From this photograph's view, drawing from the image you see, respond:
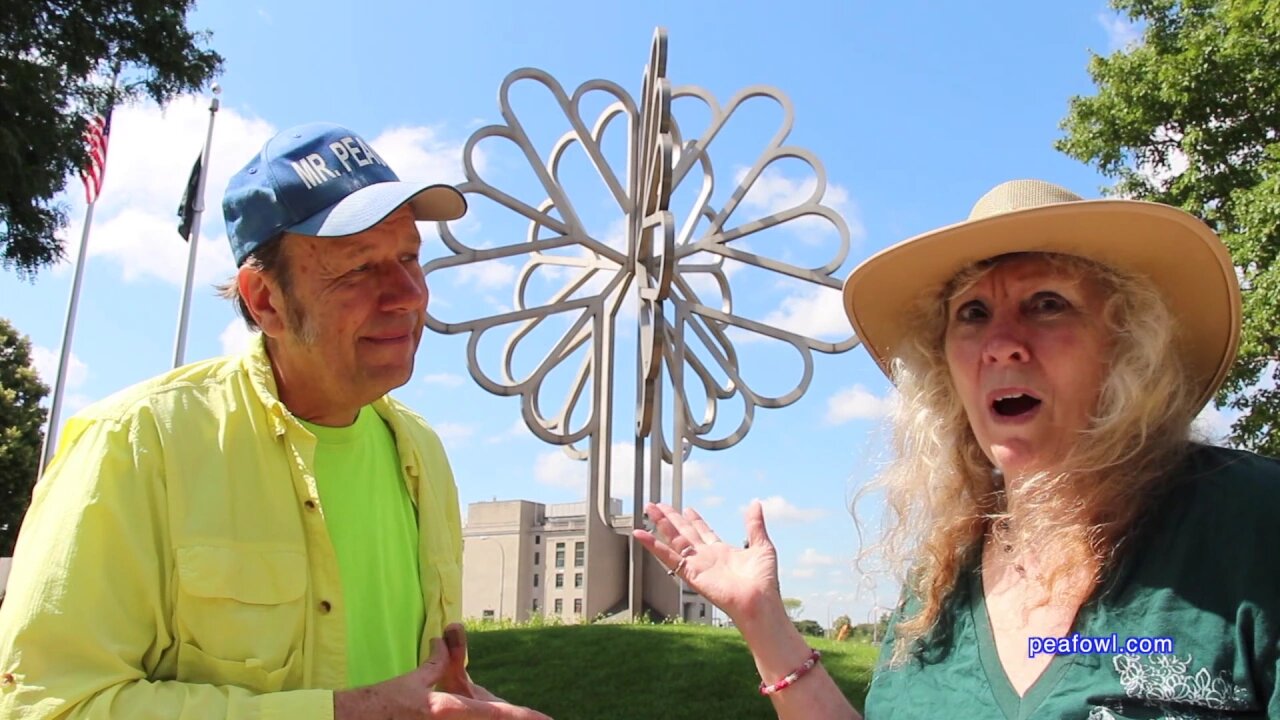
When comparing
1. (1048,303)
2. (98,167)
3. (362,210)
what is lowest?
(1048,303)

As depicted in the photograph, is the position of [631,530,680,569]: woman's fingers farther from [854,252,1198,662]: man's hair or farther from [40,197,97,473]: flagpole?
[40,197,97,473]: flagpole

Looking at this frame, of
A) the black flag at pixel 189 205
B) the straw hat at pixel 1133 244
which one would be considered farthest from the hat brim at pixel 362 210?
the black flag at pixel 189 205

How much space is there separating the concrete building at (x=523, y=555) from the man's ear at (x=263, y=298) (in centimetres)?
5159

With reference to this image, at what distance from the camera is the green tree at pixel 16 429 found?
20.4 meters

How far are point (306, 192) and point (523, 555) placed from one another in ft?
179

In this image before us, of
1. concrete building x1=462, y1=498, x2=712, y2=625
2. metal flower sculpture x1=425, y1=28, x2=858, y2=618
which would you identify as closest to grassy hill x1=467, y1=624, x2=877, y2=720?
metal flower sculpture x1=425, y1=28, x2=858, y2=618

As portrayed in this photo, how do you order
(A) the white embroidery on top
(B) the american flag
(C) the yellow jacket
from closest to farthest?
(A) the white embroidery on top
(C) the yellow jacket
(B) the american flag

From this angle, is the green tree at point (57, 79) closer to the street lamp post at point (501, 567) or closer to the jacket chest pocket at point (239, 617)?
the jacket chest pocket at point (239, 617)

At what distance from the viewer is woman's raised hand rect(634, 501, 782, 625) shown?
7.11 feet

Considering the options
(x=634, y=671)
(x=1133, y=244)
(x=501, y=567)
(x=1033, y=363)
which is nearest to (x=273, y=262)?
(x=1033, y=363)

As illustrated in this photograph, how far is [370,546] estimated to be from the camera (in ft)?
7.41

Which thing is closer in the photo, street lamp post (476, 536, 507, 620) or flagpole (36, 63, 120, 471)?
flagpole (36, 63, 120, 471)

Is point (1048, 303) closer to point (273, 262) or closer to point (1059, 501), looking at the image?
point (1059, 501)

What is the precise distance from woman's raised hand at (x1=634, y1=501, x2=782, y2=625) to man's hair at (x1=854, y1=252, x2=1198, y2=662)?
30 centimetres
